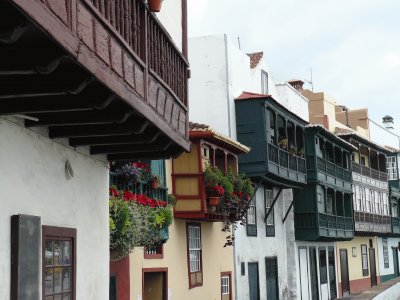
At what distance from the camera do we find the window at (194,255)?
20.3 metres

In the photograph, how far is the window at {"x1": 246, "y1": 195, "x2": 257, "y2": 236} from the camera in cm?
Answer: 2553

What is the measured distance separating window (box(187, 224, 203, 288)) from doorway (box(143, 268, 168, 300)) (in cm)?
182

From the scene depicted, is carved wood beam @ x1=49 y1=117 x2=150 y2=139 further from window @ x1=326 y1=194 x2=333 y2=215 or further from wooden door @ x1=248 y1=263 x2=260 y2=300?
window @ x1=326 y1=194 x2=333 y2=215

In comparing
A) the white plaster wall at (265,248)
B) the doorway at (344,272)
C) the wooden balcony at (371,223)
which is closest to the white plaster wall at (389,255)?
the wooden balcony at (371,223)

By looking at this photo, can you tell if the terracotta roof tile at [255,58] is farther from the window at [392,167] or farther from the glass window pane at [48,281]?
the window at [392,167]

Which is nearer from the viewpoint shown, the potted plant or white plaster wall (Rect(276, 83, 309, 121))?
the potted plant

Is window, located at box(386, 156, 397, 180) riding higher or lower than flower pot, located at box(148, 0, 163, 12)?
higher

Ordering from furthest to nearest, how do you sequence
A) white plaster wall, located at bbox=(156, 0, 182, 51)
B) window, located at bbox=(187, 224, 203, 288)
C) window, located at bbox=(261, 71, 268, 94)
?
1. window, located at bbox=(261, 71, 268, 94)
2. window, located at bbox=(187, 224, 203, 288)
3. white plaster wall, located at bbox=(156, 0, 182, 51)

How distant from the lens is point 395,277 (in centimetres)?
4906

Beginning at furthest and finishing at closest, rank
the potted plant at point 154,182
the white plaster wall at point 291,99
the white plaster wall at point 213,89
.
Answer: the white plaster wall at point 291,99 < the white plaster wall at point 213,89 < the potted plant at point 154,182

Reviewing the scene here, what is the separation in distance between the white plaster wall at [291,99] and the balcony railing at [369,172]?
7068 millimetres

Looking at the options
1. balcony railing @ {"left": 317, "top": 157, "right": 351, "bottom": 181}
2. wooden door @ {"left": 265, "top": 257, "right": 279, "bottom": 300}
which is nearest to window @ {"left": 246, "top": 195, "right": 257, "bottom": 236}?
wooden door @ {"left": 265, "top": 257, "right": 279, "bottom": 300}

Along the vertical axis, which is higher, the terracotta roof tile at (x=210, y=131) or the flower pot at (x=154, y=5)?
the terracotta roof tile at (x=210, y=131)

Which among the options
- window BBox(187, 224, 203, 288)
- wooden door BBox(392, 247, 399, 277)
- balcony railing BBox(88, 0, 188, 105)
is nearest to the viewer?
balcony railing BBox(88, 0, 188, 105)
